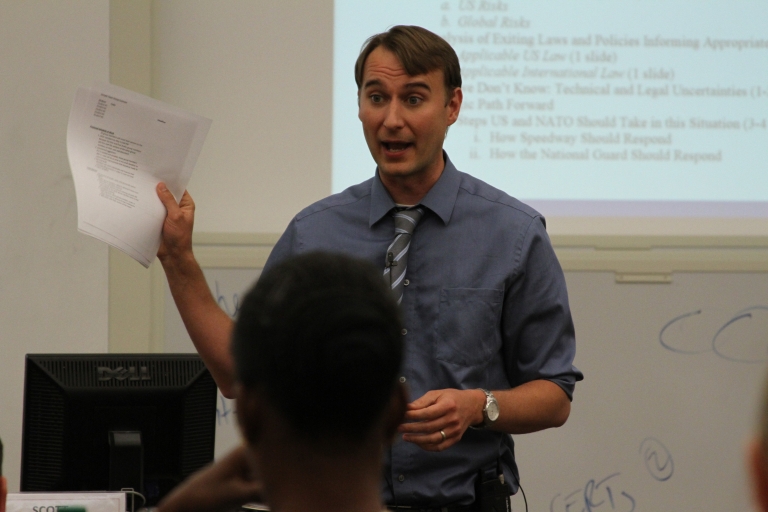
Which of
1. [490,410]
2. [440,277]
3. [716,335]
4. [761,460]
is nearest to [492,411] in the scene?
[490,410]

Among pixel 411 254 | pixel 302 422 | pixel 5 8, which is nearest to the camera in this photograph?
pixel 302 422

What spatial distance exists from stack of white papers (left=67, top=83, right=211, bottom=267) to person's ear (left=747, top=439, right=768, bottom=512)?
127cm

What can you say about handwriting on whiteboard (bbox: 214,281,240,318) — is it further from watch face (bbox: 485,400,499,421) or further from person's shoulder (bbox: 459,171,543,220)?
watch face (bbox: 485,400,499,421)

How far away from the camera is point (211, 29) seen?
111 inches

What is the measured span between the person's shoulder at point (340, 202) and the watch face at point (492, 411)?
0.53m

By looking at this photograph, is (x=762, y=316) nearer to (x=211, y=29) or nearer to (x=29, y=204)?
(x=211, y=29)

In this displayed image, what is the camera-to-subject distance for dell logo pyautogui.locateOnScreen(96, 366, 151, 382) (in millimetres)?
1779

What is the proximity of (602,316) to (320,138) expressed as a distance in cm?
104

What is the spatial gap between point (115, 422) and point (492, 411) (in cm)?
74

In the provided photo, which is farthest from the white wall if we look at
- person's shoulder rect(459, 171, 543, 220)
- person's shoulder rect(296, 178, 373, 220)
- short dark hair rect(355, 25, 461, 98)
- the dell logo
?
person's shoulder rect(459, 171, 543, 220)

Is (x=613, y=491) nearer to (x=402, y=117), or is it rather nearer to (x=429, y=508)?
(x=429, y=508)

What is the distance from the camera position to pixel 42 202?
2.79m

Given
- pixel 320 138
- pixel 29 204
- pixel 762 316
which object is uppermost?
pixel 320 138

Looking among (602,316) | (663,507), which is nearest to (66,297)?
(602,316)
